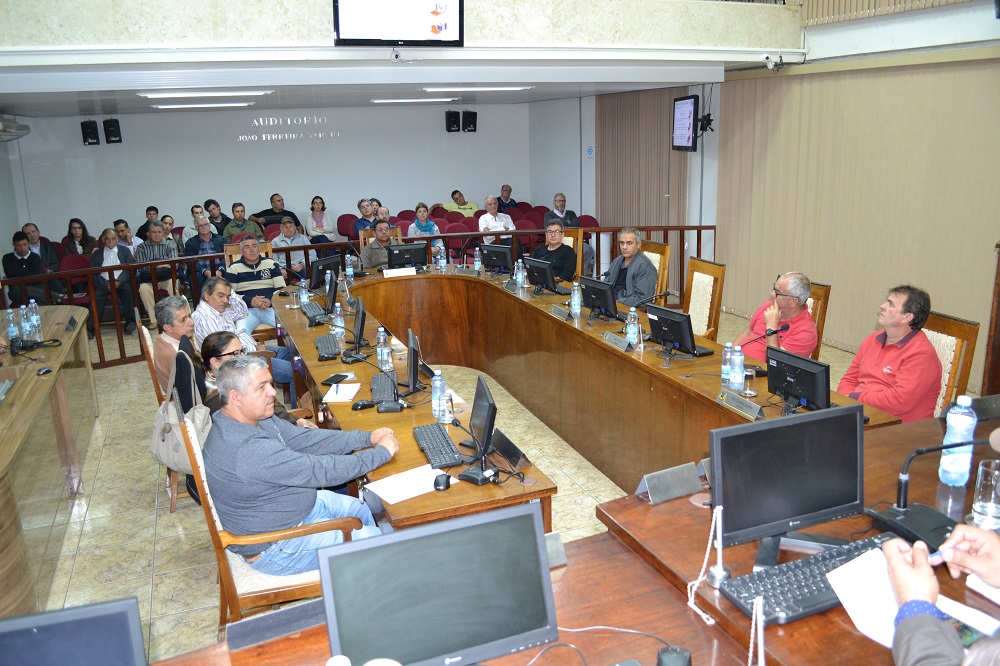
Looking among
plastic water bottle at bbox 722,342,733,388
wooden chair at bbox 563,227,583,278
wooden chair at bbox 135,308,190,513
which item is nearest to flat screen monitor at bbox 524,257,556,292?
wooden chair at bbox 563,227,583,278

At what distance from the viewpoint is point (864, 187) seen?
693 cm

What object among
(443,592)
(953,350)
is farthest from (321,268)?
(443,592)

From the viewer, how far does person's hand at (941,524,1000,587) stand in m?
1.85

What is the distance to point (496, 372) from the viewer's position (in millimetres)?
6641

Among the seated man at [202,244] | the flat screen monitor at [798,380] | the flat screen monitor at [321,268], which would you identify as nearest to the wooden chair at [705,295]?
the flat screen monitor at [798,380]

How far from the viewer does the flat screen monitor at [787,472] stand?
2066 mm

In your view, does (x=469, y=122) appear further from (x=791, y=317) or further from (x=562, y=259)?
(x=791, y=317)

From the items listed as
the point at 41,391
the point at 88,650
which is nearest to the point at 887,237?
the point at 41,391

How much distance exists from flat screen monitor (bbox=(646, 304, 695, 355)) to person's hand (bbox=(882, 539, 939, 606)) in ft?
7.49

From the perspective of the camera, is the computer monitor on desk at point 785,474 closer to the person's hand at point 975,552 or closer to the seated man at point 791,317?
the person's hand at point 975,552

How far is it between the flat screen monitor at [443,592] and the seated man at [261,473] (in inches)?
51.1

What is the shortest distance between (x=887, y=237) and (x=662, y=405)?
12.6 feet

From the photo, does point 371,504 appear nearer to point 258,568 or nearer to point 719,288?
point 258,568

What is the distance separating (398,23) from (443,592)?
5.50 m
